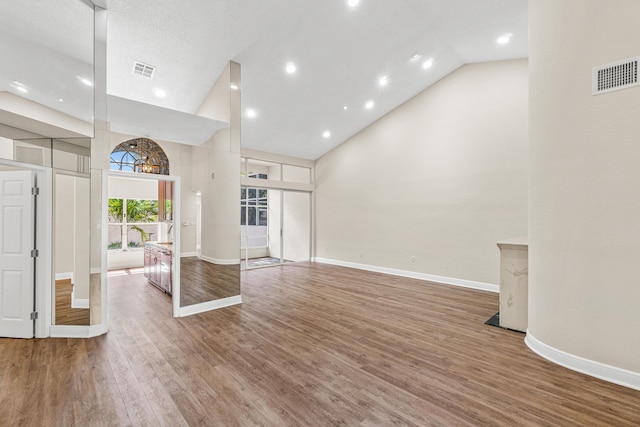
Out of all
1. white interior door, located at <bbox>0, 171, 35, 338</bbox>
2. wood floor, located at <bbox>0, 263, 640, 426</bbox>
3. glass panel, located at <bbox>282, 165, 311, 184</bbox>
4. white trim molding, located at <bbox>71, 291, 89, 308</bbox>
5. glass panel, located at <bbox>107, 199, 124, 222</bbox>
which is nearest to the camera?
wood floor, located at <bbox>0, 263, 640, 426</bbox>

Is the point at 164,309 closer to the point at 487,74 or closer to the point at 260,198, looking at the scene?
the point at 260,198

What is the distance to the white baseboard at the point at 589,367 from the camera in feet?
7.59

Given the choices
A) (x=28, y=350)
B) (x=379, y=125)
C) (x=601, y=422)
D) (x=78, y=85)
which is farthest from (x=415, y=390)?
(x=379, y=125)

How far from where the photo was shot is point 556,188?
2.74 metres

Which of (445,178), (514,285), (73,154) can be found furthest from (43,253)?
(445,178)

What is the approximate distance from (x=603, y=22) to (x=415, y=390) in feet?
11.8

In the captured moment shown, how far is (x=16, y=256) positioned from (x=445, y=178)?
22.9 feet

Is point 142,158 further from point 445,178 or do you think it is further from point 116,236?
point 445,178

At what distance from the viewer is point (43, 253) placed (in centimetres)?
328

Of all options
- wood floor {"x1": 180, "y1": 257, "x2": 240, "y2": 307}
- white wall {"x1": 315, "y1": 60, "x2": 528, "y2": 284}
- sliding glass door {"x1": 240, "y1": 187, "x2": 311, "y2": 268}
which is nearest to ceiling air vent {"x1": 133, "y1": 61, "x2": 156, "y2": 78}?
wood floor {"x1": 180, "y1": 257, "x2": 240, "y2": 307}

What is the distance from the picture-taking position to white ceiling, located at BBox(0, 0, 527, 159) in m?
3.41

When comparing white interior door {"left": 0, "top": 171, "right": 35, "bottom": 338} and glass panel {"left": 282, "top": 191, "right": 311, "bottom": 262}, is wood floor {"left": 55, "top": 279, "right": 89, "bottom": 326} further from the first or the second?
glass panel {"left": 282, "top": 191, "right": 311, "bottom": 262}

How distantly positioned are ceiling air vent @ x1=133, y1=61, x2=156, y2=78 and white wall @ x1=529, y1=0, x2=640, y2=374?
5.05 meters

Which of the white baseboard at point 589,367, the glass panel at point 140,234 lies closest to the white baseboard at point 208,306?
the white baseboard at point 589,367
